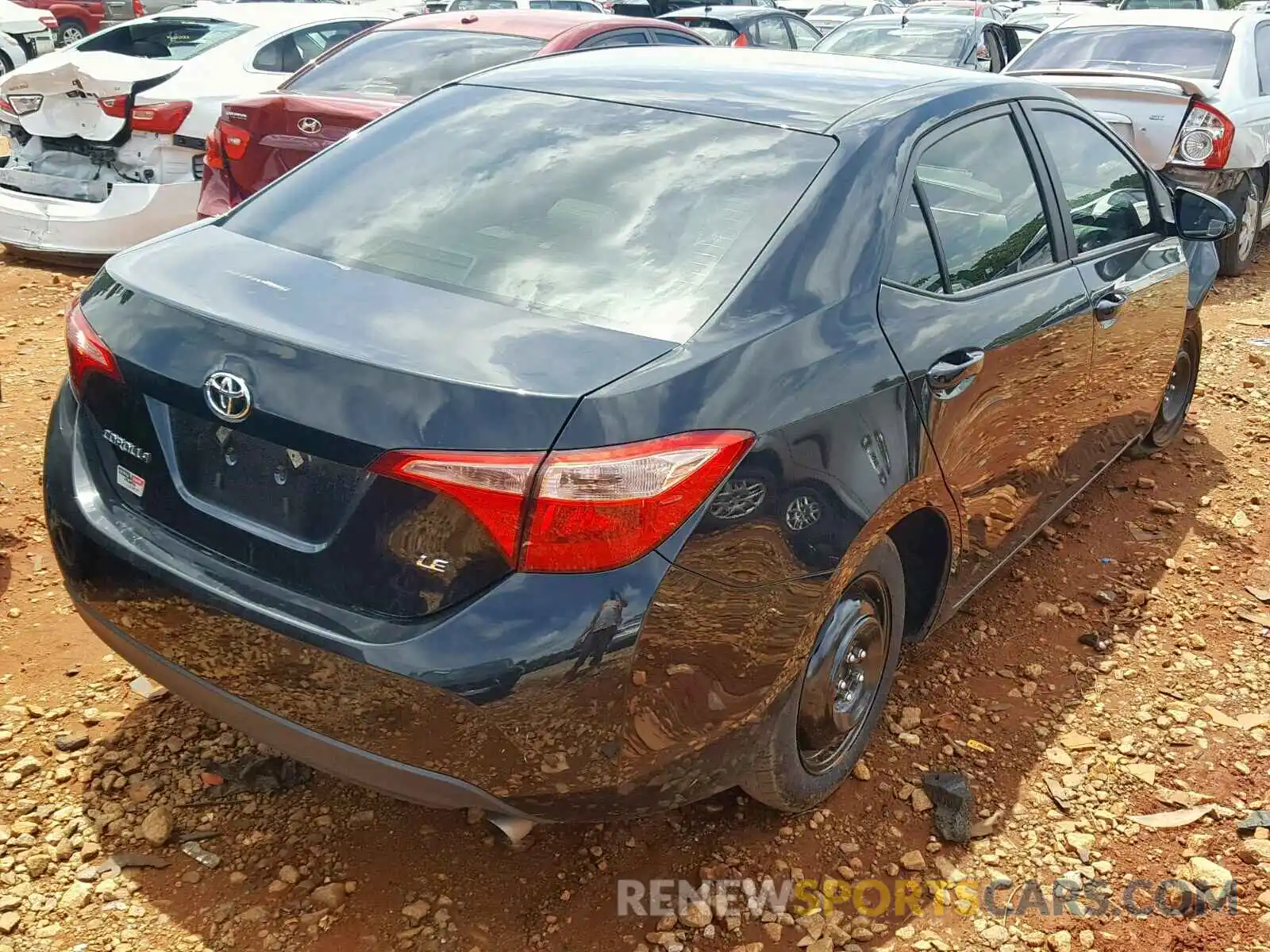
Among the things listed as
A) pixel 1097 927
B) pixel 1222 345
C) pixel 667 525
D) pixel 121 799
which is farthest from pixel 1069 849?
pixel 1222 345

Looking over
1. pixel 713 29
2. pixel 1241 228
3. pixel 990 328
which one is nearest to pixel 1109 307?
pixel 990 328

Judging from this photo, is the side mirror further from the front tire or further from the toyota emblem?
the toyota emblem

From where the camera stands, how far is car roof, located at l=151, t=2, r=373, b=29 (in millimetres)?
7297

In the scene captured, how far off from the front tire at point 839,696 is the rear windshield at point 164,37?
5.96 metres

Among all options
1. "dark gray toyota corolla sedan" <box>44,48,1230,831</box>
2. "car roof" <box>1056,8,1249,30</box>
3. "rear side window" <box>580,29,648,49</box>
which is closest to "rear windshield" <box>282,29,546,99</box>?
"rear side window" <box>580,29,648,49</box>

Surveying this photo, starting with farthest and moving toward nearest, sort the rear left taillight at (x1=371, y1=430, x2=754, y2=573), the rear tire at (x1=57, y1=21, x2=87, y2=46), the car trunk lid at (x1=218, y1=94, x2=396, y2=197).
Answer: the rear tire at (x1=57, y1=21, x2=87, y2=46) < the car trunk lid at (x1=218, y1=94, x2=396, y2=197) < the rear left taillight at (x1=371, y1=430, x2=754, y2=573)

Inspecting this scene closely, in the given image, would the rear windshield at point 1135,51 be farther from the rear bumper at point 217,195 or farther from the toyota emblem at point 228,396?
the toyota emblem at point 228,396

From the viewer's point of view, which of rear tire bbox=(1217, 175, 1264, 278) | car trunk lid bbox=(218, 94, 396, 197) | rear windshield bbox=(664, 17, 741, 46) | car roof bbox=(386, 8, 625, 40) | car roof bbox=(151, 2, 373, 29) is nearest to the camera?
car trunk lid bbox=(218, 94, 396, 197)

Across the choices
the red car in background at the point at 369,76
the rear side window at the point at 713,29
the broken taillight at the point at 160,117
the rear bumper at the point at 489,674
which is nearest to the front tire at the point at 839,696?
the rear bumper at the point at 489,674

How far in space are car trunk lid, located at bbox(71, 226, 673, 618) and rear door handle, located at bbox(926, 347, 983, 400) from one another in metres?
0.81

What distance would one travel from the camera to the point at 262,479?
2.06 metres

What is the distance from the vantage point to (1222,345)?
21.5 ft

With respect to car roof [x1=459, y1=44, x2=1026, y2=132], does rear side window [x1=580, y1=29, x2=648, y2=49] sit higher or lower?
lower

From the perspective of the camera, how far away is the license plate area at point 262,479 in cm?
198
